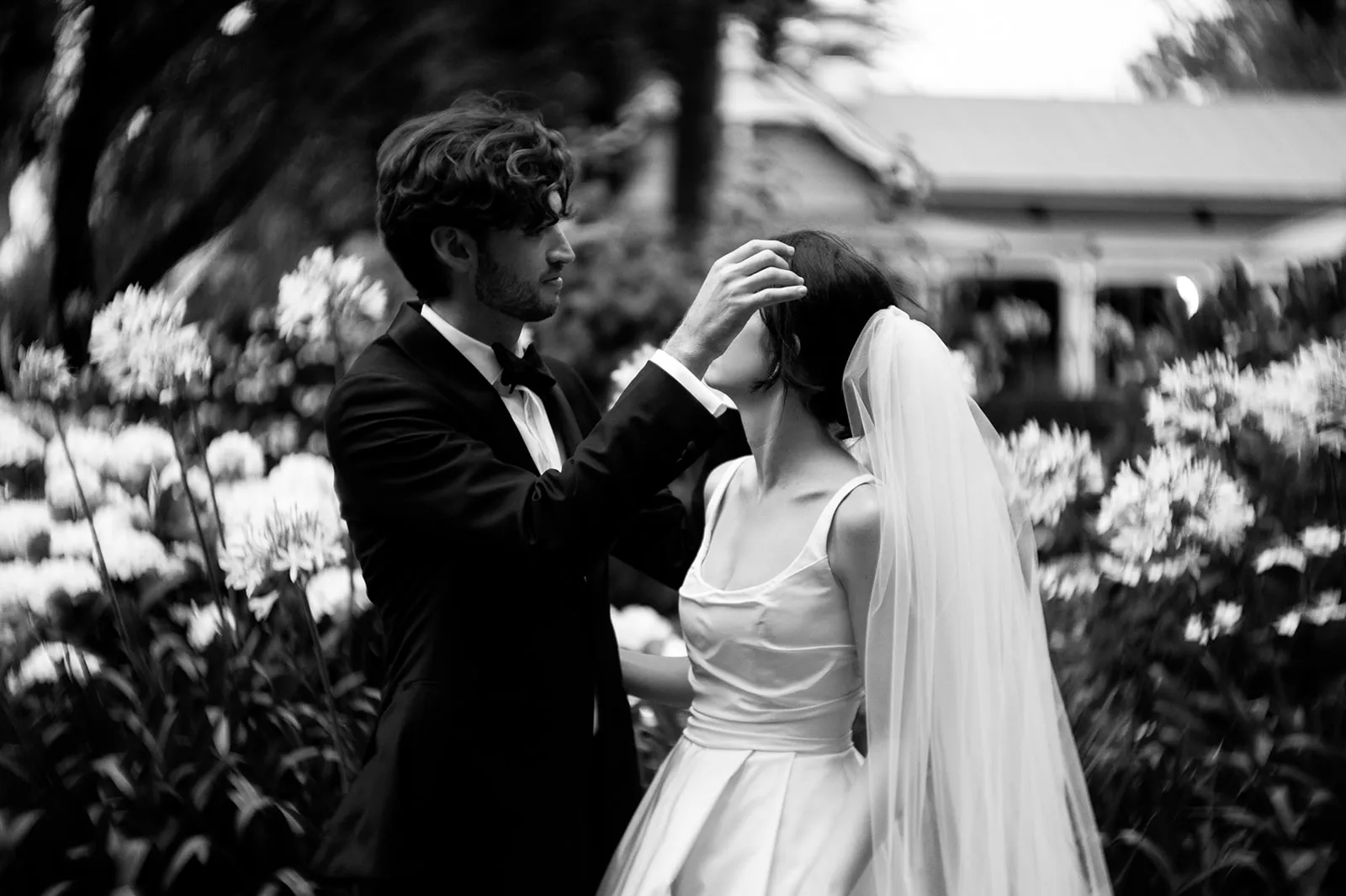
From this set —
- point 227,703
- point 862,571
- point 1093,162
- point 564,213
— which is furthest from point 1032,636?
point 1093,162

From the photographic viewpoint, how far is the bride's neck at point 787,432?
282cm

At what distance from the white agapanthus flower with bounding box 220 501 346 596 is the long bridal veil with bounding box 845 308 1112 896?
1430 millimetres

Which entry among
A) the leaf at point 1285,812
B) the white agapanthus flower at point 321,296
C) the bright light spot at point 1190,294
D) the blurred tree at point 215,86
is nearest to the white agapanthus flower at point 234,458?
the white agapanthus flower at point 321,296

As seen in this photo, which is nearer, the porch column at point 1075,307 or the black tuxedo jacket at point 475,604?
the black tuxedo jacket at point 475,604

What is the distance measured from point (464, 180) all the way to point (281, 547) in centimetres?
110

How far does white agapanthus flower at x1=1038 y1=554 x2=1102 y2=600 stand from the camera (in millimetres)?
4426

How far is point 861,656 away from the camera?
104 inches

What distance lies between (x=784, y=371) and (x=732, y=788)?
0.84 meters

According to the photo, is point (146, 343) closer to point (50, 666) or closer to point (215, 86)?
point (50, 666)

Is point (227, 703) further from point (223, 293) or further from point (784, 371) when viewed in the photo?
point (223, 293)

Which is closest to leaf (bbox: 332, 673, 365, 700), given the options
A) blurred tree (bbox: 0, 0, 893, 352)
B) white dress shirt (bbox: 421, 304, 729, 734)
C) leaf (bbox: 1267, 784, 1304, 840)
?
white dress shirt (bbox: 421, 304, 729, 734)

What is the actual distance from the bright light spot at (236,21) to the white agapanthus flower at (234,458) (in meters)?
4.23

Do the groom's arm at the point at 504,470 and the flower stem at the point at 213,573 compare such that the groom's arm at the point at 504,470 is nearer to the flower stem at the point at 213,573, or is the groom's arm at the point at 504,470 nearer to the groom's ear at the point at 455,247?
the groom's ear at the point at 455,247

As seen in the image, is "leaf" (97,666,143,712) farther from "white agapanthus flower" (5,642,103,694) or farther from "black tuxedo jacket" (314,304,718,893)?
"black tuxedo jacket" (314,304,718,893)
